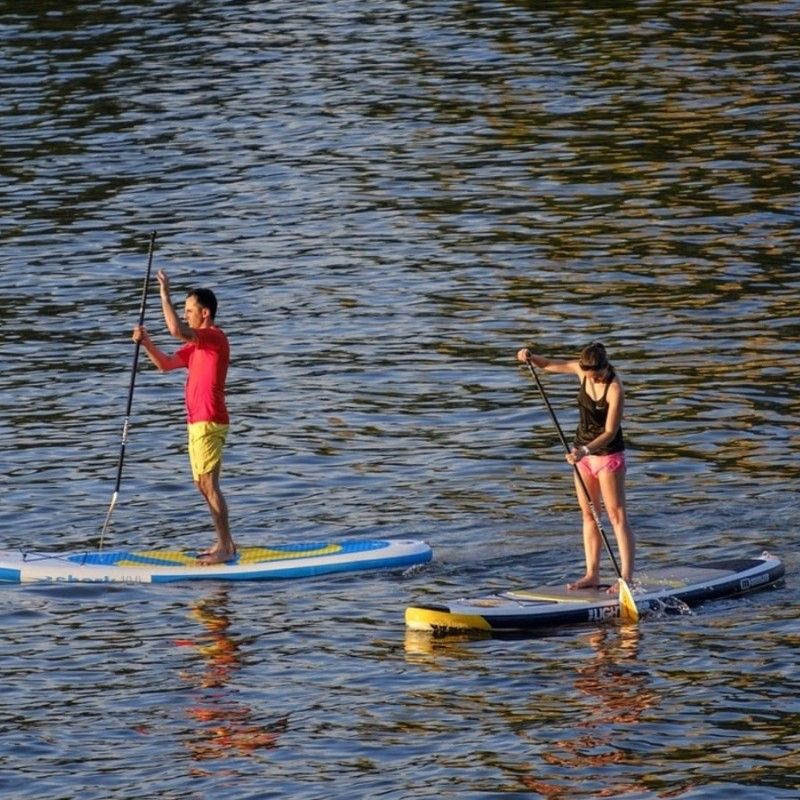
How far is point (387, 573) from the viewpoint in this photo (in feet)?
57.7

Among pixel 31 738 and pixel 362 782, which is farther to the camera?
pixel 31 738

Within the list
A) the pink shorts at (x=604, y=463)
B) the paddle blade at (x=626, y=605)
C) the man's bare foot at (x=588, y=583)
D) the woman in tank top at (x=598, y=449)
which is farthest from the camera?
the man's bare foot at (x=588, y=583)

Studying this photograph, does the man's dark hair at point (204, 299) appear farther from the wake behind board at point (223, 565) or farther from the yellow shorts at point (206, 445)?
the wake behind board at point (223, 565)

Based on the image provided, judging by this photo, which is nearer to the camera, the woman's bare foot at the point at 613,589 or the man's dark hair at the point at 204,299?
the woman's bare foot at the point at 613,589

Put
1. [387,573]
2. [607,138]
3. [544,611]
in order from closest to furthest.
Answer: [544,611] → [387,573] → [607,138]

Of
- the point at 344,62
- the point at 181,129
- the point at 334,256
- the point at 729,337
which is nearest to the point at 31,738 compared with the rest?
the point at 729,337

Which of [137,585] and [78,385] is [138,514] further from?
[78,385]

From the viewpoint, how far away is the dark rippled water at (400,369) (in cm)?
1395

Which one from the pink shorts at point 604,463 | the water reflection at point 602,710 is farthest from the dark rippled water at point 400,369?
the pink shorts at point 604,463

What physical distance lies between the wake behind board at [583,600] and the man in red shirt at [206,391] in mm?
2636

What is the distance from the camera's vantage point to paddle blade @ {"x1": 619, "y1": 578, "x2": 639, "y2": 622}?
1598cm

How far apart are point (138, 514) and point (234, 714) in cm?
579

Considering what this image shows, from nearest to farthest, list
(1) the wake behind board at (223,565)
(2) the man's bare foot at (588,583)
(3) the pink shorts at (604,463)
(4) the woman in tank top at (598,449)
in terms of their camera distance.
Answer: (4) the woman in tank top at (598,449) < (3) the pink shorts at (604,463) < (2) the man's bare foot at (588,583) < (1) the wake behind board at (223,565)

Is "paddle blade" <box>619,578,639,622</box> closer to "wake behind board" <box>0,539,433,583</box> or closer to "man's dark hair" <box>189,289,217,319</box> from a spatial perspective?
"wake behind board" <box>0,539,433,583</box>
